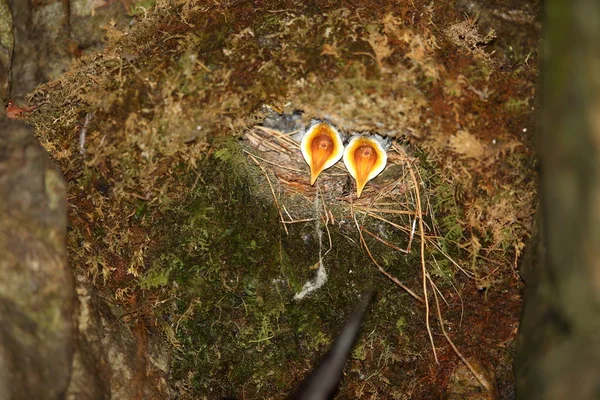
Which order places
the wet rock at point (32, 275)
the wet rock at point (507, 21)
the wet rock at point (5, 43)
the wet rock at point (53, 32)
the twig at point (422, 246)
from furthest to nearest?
the wet rock at point (53, 32) → the wet rock at point (5, 43) → the wet rock at point (507, 21) → the twig at point (422, 246) → the wet rock at point (32, 275)

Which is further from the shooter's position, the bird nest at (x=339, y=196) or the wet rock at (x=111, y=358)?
the bird nest at (x=339, y=196)

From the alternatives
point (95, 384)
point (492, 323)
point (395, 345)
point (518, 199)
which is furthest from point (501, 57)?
point (95, 384)

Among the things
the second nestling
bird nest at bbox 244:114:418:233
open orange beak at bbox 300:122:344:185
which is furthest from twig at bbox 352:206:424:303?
open orange beak at bbox 300:122:344:185

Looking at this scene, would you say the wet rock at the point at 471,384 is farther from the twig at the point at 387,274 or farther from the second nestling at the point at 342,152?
the second nestling at the point at 342,152

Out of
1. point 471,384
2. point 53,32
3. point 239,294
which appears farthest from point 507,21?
point 53,32

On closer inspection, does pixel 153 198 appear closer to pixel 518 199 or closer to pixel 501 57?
pixel 518 199

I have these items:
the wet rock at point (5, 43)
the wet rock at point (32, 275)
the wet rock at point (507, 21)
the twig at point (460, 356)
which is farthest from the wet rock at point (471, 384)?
the wet rock at point (5, 43)

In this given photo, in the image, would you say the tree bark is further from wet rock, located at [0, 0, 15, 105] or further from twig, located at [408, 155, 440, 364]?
wet rock, located at [0, 0, 15, 105]
